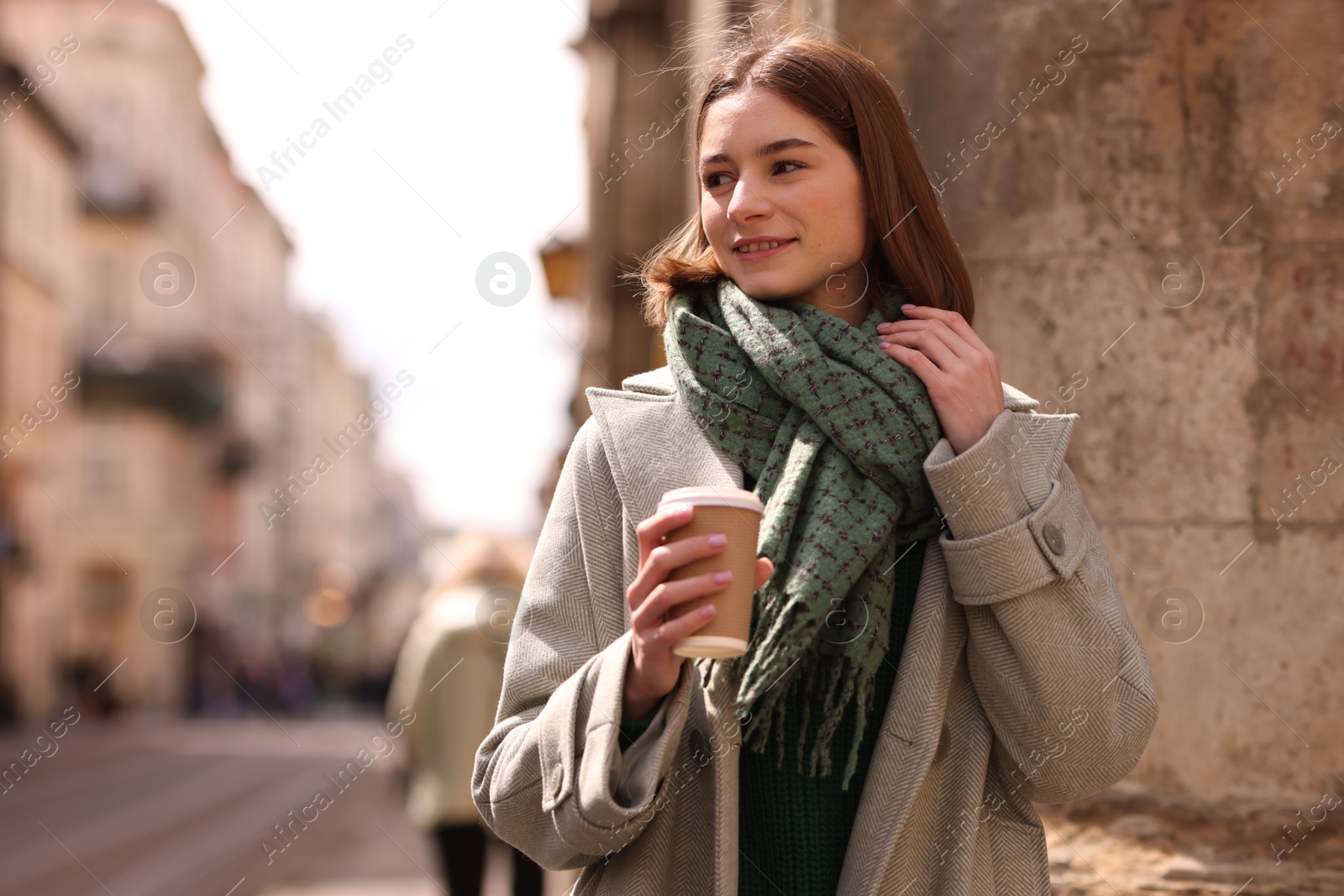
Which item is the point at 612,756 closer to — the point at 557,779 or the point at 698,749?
the point at 557,779

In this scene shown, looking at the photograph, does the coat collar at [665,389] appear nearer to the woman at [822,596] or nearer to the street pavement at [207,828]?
Answer: the woman at [822,596]

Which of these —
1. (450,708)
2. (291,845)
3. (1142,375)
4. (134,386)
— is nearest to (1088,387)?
(1142,375)

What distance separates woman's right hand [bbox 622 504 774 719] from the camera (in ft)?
4.91

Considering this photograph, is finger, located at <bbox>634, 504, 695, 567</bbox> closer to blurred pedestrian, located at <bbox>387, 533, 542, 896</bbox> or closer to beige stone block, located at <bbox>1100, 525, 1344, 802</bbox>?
beige stone block, located at <bbox>1100, 525, 1344, 802</bbox>

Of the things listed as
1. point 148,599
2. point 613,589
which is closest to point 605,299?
point 613,589

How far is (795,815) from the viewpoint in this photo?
178 cm

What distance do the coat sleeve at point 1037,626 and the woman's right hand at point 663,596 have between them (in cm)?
29

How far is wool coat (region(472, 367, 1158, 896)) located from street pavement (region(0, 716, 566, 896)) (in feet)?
16.0

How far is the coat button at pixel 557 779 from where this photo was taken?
5.45 feet

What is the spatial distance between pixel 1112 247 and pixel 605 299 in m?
7.57

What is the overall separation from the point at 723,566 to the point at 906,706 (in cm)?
41

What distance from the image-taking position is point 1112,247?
295 centimetres

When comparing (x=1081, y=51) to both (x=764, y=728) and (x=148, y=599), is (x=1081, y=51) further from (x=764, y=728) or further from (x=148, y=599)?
(x=148, y=599)

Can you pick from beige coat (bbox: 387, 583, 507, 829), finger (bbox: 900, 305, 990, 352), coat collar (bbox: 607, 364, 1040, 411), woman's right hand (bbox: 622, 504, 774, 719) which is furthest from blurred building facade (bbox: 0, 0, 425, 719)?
woman's right hand (bbox: 622, 504, 774, 719)
